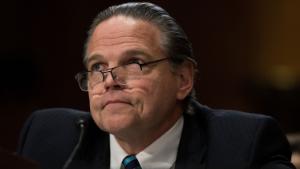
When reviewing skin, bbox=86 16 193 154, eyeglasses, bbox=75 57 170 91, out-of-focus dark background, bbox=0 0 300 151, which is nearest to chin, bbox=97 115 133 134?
skin, bbox=86 16 193 154

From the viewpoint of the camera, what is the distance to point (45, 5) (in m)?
4.12

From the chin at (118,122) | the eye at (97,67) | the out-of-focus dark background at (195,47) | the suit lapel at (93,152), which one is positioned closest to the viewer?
the chin at (118,122)

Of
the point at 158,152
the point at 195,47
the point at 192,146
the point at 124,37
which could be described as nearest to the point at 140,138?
the point at 158,152

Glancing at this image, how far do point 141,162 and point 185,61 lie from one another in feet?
1.21

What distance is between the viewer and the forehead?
185cm

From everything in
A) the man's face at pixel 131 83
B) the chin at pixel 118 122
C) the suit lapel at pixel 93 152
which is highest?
the man's face at pixel 131 83

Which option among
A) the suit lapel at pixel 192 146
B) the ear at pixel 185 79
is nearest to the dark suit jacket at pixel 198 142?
the suit lapel at pixel 192 146

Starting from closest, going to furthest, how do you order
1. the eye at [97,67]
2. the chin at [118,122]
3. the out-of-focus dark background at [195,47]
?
the chin at [118,122] → the eye at [97,67] → the out-of-focus dark background at [195,47]

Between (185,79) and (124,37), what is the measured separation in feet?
0.91

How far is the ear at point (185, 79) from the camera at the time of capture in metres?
1.97

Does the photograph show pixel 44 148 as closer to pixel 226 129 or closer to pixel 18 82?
pixel 226 129

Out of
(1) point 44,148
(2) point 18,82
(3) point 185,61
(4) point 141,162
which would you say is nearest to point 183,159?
(4) point 141,162

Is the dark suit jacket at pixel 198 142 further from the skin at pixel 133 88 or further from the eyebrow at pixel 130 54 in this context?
the eyebrow at pixel 130 54

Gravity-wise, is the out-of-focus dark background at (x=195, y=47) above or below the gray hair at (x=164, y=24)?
below
